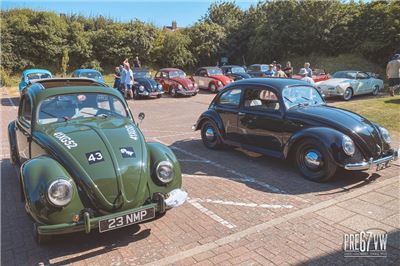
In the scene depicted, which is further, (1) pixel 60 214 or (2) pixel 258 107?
(2) pixel 258 107

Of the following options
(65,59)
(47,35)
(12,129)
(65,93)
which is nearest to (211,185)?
(65,93)

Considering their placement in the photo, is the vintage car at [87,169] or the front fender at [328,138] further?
the front fender at [328,138]

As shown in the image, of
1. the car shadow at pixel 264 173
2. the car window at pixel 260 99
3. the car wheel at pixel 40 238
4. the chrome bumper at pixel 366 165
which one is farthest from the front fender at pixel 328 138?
the car wheel at pixel 40 238

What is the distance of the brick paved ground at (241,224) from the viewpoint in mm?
3980

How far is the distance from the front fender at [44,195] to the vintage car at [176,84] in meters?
15.8

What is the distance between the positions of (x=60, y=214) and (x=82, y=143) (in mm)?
1010

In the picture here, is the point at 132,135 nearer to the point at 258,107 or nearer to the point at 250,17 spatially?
the point at 258,107

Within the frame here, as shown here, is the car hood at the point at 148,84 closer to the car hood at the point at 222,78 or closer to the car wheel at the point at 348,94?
the car hood at the point at 222,78

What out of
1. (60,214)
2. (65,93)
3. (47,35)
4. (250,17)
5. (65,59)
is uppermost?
(250,17)

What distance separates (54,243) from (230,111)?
16.0 feet

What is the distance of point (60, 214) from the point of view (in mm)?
3834

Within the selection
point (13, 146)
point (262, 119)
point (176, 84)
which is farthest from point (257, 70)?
point (13, 146)

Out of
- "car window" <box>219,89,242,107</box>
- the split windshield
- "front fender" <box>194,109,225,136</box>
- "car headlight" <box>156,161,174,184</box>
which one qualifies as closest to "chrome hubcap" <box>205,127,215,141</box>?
"front fender" <box>194,109,225,136</box>

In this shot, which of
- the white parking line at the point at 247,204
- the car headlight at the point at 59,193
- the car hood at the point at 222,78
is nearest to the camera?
the car headlight at the point at 59,193
